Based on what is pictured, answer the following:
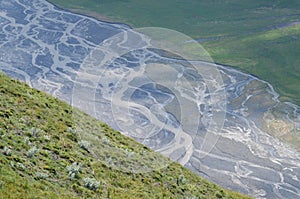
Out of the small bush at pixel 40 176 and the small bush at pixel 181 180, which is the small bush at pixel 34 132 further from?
the small bush at pixel 181 180

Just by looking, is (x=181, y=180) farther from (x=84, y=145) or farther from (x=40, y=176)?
(x=40, y=176)

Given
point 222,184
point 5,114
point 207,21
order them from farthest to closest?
point 207,21, point 222,184, point 5,114

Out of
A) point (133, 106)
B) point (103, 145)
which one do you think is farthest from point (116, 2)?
point (103, 145)

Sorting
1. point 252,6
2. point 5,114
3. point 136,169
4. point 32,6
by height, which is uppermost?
point 5,114

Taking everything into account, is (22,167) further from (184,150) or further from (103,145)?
A: (184,150)

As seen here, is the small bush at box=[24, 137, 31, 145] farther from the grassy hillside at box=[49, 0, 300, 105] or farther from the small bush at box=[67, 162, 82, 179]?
the grassy hillside at box=[49, 0, 300, 105]

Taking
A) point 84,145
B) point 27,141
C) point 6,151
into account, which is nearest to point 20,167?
point 6,151
